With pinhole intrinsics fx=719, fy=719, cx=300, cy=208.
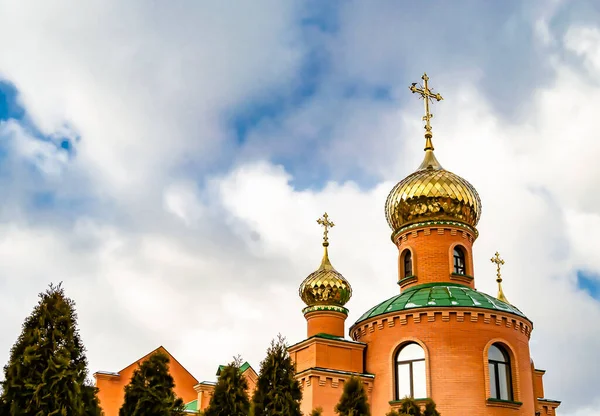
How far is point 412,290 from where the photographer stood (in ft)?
64.4

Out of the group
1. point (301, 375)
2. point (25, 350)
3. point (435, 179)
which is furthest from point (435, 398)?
point (25, 350)

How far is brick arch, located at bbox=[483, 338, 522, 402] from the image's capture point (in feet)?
55.8

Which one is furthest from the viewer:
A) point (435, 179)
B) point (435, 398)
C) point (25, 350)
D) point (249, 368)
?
point (249, 368)

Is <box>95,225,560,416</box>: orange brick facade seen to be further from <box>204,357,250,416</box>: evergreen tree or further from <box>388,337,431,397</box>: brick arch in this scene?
<box>204,357,250,416</box>: evergreen tree

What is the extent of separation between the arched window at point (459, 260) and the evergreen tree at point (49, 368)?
42.0 ft

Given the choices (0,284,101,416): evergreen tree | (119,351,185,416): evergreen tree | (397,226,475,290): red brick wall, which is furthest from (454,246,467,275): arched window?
(0,284,101,416): evergreen tree

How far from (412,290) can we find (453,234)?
2205 mm

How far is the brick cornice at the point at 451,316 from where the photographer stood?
1747cm

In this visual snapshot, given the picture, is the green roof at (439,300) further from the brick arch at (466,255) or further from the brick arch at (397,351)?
the brick arch at (466,255)

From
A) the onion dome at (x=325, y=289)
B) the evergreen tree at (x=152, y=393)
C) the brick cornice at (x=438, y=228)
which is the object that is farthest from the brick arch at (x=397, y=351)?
the evergreen tree at (x=152, y=393)

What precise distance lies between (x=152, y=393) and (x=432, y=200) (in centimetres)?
1205

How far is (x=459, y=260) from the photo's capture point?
20.7 metres

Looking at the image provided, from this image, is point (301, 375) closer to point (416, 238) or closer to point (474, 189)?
point (416, 238)

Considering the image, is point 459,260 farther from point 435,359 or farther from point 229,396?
point 229,396
